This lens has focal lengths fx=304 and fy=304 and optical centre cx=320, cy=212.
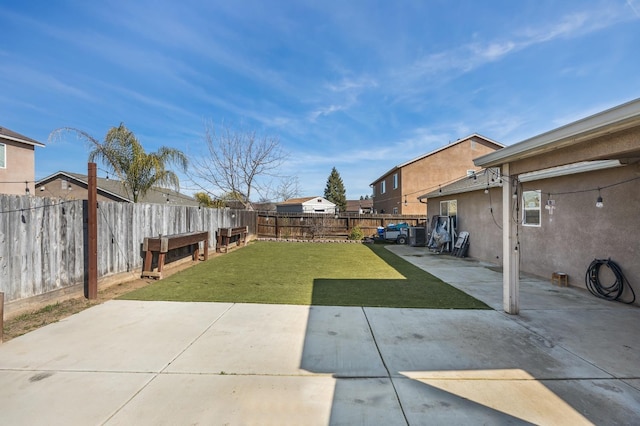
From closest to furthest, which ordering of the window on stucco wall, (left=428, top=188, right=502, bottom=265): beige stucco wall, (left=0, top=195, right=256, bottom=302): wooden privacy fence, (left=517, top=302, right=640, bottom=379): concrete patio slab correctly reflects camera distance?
1. (left=517, top=302, right=640, bottom=379): concrete patio slab
2. (left=0, top=195, right=256, bottom=302): wooden privacy fence
3. (left=428, top=188, right=502, bottom=265): beige stucco wall
4. the window on stucco wall

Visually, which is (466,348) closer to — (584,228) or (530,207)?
(584,228)

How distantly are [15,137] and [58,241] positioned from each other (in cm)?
1548

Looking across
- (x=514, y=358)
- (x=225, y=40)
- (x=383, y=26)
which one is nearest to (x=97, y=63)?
(x=225, y=40)

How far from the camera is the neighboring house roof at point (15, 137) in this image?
14.6 metres

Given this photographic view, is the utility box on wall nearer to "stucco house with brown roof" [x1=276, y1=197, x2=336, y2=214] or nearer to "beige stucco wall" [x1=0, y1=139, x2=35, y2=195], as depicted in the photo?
"beige stucco wall" [x1=0, y1=139, x2=35, y2=195]

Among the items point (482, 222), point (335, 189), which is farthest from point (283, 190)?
point (335, 189)

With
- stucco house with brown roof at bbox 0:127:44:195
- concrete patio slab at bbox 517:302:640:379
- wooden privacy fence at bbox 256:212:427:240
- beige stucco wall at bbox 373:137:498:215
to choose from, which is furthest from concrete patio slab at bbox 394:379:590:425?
beige stucco wall at bbox 373:137:498:215

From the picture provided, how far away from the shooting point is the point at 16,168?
50.3 ft

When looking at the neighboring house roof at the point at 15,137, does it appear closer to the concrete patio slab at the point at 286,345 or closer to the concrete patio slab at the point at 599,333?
the concrete patio slab at the point at 286,345

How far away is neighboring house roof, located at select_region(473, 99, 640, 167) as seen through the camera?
115 inches

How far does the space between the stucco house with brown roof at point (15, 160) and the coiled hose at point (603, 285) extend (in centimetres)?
2096

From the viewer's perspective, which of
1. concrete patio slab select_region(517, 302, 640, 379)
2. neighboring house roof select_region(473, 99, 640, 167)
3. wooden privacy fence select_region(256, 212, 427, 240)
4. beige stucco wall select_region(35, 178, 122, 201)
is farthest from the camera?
beige stucco wall select_region(35, 178, 122, 201)

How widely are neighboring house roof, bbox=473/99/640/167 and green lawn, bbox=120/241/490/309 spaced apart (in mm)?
2557

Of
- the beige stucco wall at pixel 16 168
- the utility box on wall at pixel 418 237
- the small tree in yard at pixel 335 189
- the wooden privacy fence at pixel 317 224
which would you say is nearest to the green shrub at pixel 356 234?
the wooden privacy fence at pixel 317 224
